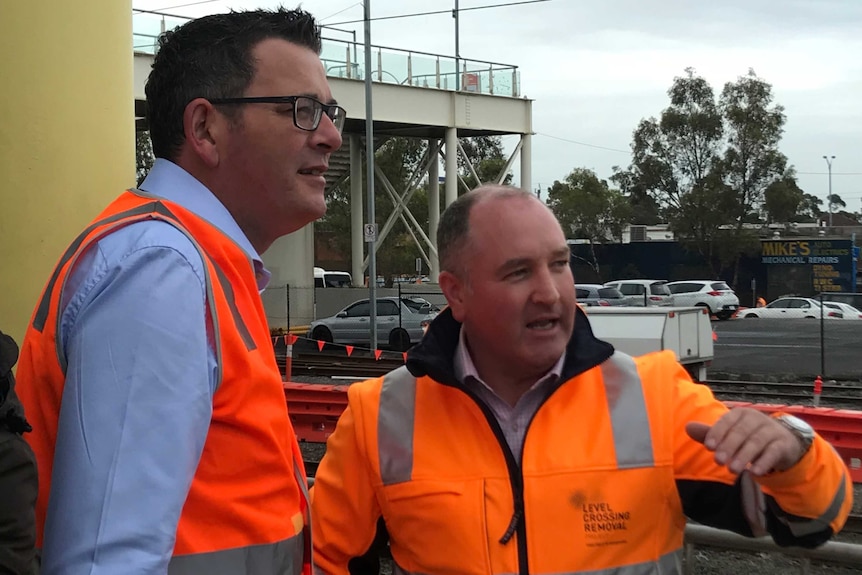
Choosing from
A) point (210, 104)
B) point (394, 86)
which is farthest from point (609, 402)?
point (394, 86)

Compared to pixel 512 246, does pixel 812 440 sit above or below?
below

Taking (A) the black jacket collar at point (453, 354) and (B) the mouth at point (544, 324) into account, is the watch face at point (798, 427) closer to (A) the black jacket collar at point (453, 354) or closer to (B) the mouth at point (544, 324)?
(A) the black jacket collar at point (453, 354)

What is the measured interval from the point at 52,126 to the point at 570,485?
3.16 meters

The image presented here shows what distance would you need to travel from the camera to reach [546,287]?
2.40 metres

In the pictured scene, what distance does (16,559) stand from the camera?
139 centimetres

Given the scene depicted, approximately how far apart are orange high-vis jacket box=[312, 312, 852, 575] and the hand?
8 cm

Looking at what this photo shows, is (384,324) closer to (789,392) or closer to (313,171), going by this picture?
(789,392)

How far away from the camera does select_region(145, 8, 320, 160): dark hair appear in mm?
2098

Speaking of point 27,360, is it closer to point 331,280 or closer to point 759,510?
point 759,510

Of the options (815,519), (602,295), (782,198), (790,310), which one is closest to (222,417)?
(815,519)

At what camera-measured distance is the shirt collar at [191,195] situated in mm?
2000

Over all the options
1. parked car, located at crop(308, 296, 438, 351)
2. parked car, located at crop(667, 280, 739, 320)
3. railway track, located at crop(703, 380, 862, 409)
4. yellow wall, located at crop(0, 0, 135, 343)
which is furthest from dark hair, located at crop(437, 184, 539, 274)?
parked car, located at crop(667, 280, 739, 320)

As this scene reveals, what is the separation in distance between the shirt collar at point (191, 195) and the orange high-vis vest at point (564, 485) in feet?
2.15

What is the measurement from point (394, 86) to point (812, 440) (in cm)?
2804
